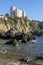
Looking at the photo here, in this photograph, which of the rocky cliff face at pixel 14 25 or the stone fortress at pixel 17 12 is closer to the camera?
the rocky cliff face at pixel 14 25

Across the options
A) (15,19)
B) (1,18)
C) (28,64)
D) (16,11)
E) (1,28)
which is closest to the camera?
(28,64)

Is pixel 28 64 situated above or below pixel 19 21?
above

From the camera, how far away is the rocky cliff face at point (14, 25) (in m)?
115

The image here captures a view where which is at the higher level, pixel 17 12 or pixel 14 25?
pixel 17 12

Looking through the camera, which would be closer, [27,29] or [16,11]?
[27,29]

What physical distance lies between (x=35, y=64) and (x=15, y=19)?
11514cm

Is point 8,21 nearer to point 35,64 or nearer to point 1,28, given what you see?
point 1,28

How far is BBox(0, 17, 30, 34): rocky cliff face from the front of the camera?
115 metres

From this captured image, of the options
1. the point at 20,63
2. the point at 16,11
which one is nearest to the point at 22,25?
the point at 16,11

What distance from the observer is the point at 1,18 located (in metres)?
120

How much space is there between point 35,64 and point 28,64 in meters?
0.76

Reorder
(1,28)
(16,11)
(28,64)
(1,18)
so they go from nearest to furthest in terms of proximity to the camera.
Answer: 1. (28,64)
2. (1,28)
3. (1,18)
4. (16,11)

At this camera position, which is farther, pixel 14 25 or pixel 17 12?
pixel 17 12

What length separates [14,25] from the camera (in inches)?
4924
